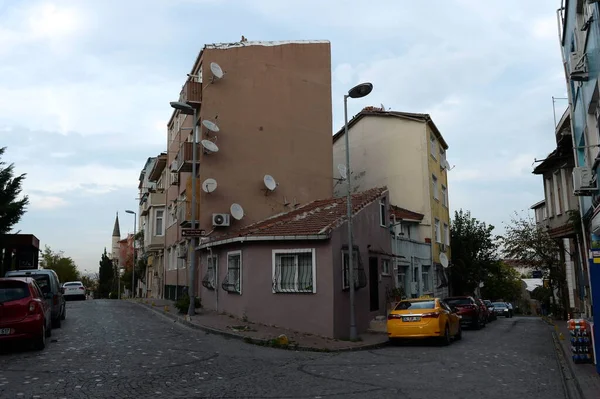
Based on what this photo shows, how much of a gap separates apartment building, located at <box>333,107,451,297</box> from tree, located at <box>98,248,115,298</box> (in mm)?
51690

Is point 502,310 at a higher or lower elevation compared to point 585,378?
lower

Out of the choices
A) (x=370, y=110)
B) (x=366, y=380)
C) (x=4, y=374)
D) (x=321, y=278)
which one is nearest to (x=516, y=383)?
(x=366, y=380)

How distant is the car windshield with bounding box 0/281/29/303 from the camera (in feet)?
38.6

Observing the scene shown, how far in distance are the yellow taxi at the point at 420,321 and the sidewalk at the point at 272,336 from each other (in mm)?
697

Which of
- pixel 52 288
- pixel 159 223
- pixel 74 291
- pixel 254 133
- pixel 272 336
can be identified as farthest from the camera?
pixel 74 291

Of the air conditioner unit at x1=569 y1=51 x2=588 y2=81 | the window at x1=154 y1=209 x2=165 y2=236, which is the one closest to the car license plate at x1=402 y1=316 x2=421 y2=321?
the air conditioner unit at x1=569 y1=51 x2=588 y2=81

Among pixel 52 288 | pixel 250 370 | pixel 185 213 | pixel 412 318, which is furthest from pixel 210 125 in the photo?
pixel 250 370

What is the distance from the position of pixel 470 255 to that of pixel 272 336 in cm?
2864

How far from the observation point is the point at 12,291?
468 inches

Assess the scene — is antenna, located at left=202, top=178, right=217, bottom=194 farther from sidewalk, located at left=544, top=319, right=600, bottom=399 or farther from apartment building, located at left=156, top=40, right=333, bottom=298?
sidewalk, located at left=544, top=319, right=600, bottom=399

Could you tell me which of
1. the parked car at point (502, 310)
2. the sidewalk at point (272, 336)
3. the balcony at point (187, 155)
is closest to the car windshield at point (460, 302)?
the sidewalk at point (272, 336)

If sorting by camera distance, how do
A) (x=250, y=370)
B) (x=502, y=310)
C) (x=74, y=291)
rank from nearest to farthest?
(x=250, y=370) < (x=74, y=291) < (x=502, y=310)

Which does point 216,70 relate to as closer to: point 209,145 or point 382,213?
point 209,145

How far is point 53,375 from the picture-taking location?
30.6ft
